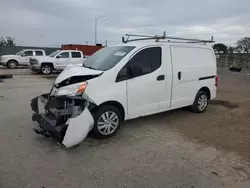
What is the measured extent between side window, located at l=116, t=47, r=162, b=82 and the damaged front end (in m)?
0.82

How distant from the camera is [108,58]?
472 centimetres

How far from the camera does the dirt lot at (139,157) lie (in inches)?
117

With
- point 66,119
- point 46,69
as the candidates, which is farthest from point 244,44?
point 66,119

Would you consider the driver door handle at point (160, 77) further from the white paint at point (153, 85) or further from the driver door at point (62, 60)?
the driver door at point (62, 60)

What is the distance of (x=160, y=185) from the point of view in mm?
2883

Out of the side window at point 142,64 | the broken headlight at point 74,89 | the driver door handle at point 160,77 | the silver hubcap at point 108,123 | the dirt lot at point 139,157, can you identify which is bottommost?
the dirt lot at point 139,157

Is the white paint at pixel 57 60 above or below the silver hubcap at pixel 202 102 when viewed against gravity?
above

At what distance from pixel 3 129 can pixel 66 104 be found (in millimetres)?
1741

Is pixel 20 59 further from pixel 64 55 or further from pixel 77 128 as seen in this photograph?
pixel 77 128

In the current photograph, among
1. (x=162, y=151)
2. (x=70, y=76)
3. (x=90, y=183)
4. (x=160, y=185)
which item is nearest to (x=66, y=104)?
(x=70, y=76)

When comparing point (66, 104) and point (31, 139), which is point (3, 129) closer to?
point (31, 139)

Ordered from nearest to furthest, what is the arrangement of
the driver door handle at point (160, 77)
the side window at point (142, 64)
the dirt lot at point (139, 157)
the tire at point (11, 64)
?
the dirt lot at point (139, 157), the side window at point (142, 64), the driver door handle at point (160, 77), the tire at point (11, 64)

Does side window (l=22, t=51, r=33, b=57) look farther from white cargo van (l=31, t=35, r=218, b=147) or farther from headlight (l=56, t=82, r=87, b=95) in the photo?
headlight (l=56, t=82, r=87, b=95)

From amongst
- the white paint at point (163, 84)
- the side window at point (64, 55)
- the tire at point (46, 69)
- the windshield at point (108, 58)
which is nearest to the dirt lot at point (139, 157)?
the white paint at point (163, 84)
